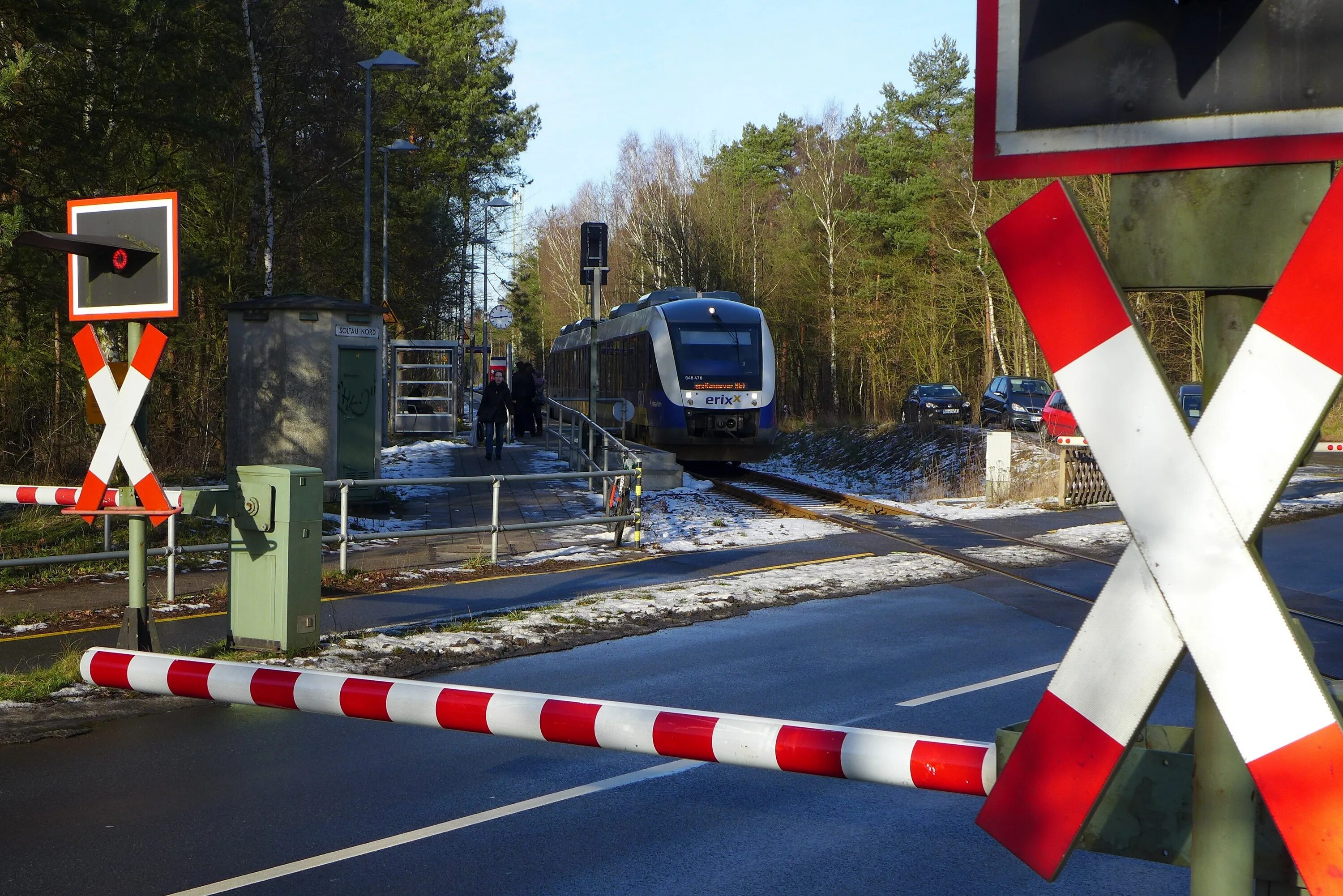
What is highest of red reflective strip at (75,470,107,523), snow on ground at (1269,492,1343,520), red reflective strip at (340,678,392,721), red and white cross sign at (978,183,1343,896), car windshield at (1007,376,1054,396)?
car windshield at (1007,376,1054,396)

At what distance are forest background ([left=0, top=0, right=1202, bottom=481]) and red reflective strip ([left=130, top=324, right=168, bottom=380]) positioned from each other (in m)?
4.58

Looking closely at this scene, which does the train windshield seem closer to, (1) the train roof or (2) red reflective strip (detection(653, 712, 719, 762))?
(1) the train roof

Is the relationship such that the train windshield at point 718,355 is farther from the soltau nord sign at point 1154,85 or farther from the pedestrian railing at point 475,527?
the soltau nord sign at point 1154,85

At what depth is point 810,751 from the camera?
283 centimetres

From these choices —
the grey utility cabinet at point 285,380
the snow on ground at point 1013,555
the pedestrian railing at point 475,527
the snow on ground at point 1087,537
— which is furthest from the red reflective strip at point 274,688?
the grey utility cabinet at point 285,380

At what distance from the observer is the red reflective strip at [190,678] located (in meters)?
4.05

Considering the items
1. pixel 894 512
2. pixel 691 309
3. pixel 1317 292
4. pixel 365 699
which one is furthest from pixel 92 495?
pixel 691 309

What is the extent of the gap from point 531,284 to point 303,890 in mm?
81646

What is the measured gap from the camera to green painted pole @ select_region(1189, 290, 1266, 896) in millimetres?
1869

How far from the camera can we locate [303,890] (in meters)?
4.32

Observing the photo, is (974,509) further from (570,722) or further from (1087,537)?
(570,722)

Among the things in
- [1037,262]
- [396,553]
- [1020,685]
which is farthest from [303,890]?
[396,553]

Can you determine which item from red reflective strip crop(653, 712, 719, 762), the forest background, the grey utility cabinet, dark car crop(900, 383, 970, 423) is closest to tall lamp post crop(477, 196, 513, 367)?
the forest background

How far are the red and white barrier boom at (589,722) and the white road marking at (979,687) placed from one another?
3.81 m
